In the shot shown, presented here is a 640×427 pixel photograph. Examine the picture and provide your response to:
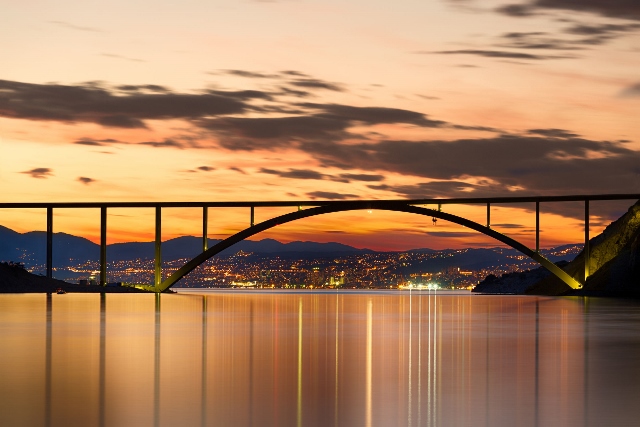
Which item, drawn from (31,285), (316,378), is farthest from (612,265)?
(316,378)

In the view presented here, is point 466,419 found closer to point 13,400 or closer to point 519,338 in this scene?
point 13,400

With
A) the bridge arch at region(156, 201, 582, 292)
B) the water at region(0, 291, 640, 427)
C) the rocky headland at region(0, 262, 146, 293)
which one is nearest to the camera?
the water at region(0, 291, 640, 427)

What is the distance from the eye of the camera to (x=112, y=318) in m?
55.8

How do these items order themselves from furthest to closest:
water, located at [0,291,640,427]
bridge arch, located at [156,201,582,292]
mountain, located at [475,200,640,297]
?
bridge arch, located at [156,201,582,292] < mountain, located at [475,200,640,297] < water, located at [0,291,640,427]

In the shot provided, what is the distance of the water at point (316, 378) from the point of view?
1794 cm

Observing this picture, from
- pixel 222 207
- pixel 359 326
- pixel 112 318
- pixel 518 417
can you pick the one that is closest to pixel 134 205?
pixel 222 207

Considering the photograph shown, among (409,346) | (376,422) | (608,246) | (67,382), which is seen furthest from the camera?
(608,246)

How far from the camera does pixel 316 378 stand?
78.6 ft

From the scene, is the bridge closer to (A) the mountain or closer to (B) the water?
(A) the mountain

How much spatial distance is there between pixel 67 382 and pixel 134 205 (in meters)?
104

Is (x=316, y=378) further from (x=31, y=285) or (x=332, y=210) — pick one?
(x=31, y=285)

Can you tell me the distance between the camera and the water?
58.9 feet

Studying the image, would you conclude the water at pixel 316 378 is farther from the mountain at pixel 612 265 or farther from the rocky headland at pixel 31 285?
the rocky headland at pixel 31 285

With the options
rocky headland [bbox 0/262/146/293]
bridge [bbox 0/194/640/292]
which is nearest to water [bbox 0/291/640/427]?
bridge [bbox 0/194/640/292]
